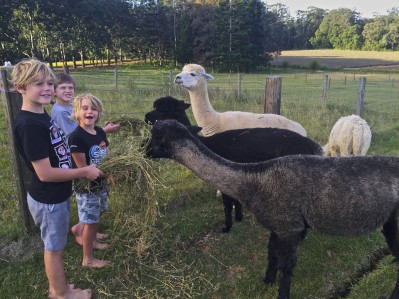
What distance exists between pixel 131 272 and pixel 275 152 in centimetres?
238

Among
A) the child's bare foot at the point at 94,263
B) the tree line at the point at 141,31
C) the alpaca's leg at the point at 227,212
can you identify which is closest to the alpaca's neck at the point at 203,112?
the alpaca's leg at the point at 227,212

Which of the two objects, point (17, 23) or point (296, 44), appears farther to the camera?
point (296, 44)

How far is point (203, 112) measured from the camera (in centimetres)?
636

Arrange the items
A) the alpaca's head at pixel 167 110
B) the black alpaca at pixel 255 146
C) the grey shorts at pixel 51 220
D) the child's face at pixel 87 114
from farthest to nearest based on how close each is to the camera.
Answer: the alpaca's head at pixel 167 110, the black alpaca at pixel 255 146, the child's face at pixel 87 114, the grey shorts at pixel 51 220

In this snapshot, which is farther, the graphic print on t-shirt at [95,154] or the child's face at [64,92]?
the child's face at [64,92]

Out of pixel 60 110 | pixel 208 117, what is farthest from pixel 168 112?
pixel 60 110

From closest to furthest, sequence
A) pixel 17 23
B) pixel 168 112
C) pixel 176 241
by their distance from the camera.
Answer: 1. pixel 176 241
2. pixel 168 112
3. pixel 17 23

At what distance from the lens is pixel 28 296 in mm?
3498

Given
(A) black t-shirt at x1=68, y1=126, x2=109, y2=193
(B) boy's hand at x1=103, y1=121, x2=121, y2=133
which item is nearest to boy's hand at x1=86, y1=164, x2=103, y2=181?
(A) black t-shirt at x1=68, y1=126, x2=109, y2=193

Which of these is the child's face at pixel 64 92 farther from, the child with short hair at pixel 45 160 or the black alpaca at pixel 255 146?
the black alpaca at pixel 255 146

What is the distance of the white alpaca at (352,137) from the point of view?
659cm

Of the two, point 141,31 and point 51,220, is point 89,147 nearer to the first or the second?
point 51,220

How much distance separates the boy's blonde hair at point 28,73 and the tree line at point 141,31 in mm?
A: 43184

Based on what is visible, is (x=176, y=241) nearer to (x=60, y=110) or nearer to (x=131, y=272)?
(x=131, y=272)
